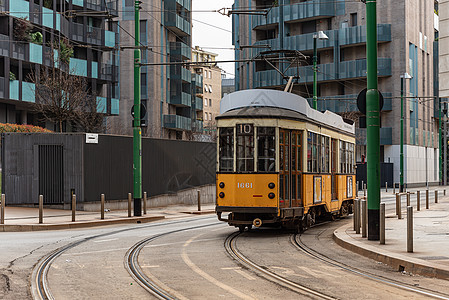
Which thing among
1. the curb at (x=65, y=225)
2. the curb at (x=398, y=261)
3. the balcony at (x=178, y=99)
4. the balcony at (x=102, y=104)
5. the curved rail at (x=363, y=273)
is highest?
the balcony at (x=178, y=99)

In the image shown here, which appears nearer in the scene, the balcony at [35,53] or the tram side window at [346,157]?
the tram side window at [346,157]

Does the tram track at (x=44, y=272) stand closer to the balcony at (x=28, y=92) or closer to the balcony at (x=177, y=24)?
the balcony at (x=28, y=92)

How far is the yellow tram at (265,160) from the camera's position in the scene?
50.6 ft

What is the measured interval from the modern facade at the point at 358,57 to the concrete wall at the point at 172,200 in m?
25.0

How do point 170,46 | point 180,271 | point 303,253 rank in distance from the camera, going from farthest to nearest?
point 170,46 → point 303,253 → point 180,271

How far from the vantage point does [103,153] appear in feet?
83.5

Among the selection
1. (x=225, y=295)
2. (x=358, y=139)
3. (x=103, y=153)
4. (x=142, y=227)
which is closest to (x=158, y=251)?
(x=225, y=295)

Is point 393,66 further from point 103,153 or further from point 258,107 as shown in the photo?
point 258,107

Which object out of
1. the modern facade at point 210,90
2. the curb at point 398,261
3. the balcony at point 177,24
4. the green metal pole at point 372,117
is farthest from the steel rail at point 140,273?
the modern facade at point 210,90

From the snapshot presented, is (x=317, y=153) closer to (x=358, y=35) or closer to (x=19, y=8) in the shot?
(x=19, y=8)

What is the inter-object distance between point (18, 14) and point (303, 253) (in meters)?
35.9

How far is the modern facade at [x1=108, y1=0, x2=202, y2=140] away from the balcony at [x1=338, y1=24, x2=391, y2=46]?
16144 millimetres

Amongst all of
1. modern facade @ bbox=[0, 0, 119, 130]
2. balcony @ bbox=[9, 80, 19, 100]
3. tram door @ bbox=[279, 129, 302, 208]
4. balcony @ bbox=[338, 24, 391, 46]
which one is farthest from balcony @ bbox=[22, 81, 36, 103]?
tram door @ bbox=[279, 129, 302, 208]

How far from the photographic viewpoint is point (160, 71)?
62531mm
